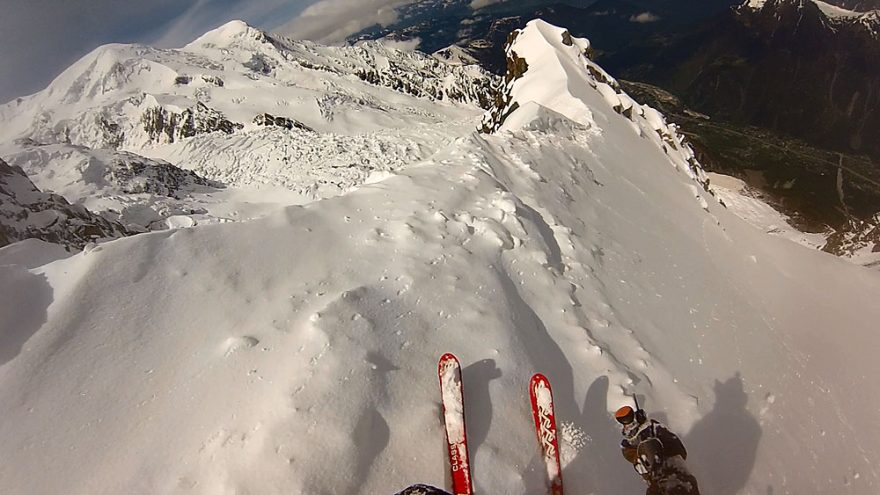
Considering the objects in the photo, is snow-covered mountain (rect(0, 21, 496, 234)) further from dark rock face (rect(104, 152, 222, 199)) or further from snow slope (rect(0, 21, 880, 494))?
snow slope (rect(0, 21, 880, 494))

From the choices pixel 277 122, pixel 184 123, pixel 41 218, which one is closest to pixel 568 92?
pixel 41 218

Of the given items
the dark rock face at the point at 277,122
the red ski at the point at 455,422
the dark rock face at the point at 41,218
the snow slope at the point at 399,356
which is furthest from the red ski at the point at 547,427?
the dark rock face at the point at 277,122

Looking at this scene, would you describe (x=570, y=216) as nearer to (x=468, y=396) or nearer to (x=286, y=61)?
(x=468, y=396)

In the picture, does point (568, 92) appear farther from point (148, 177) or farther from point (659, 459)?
point (148, 177)

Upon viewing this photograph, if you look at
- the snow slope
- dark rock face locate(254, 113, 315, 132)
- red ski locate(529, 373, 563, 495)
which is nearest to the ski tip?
the snow slope

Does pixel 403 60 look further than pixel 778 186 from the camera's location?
No

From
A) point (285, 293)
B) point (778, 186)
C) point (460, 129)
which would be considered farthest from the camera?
point (778, 186)

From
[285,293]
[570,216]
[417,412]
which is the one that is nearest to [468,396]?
[417,412]
